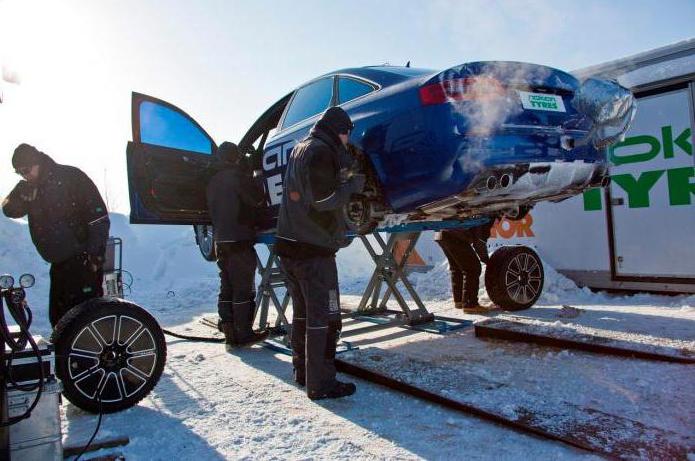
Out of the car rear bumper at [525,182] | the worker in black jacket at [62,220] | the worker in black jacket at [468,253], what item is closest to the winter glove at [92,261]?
the worker in black jacket at [62,220]

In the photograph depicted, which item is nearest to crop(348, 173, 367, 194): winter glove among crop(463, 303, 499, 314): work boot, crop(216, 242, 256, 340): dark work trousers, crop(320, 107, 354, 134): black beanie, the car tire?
crop(320, 107, 354, 134): black beanie

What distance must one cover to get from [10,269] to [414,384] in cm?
1129

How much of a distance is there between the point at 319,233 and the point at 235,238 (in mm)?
1847

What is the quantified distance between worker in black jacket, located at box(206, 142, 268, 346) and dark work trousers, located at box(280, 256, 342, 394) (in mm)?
1646

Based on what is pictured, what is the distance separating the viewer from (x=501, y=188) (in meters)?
3.16

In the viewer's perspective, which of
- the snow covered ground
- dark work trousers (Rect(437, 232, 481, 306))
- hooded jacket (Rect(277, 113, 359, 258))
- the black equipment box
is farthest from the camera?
dark work trousers (Rect(437, 232, 481, 306))

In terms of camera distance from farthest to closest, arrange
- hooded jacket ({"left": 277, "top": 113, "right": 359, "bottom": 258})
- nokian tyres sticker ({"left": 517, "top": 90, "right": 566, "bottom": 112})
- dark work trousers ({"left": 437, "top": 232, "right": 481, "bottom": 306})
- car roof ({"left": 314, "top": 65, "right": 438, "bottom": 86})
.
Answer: dark work trousers ({"left": 437, "top": 232, "right": 481, "bottom": 306}), car roof ({"left": 314, "top": 65, "right": 438, "bottom": 86}), nokian tyres sticker ({"left": 517, "top": 90, "right": 566, "bottom": 112}), hooded jacket ({"left": 277, "top": 113, "right": 359, "bottom": 258})

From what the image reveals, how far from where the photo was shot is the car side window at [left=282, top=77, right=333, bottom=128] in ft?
14.5

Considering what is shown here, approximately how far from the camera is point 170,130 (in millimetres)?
5191

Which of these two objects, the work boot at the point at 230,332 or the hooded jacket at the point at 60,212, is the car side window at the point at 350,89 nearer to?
the hooded jacket at the point at 60,212

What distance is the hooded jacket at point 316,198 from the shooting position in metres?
3.04

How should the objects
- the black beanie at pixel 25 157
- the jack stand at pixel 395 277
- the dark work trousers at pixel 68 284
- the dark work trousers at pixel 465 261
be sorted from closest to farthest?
1. the black beanie at pixel 25 157
2. the dark work trousers at pixel 68 284
3. the jack stand at pixel 395 277
4. the dark work trousers at pixel 465 261

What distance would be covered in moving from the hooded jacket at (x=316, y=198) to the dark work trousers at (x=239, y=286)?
1636 millimetres

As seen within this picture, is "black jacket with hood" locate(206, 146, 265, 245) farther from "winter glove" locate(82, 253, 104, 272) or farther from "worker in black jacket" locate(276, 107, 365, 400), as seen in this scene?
"worker in black jacket" locate(276, 107, 365, 400)
